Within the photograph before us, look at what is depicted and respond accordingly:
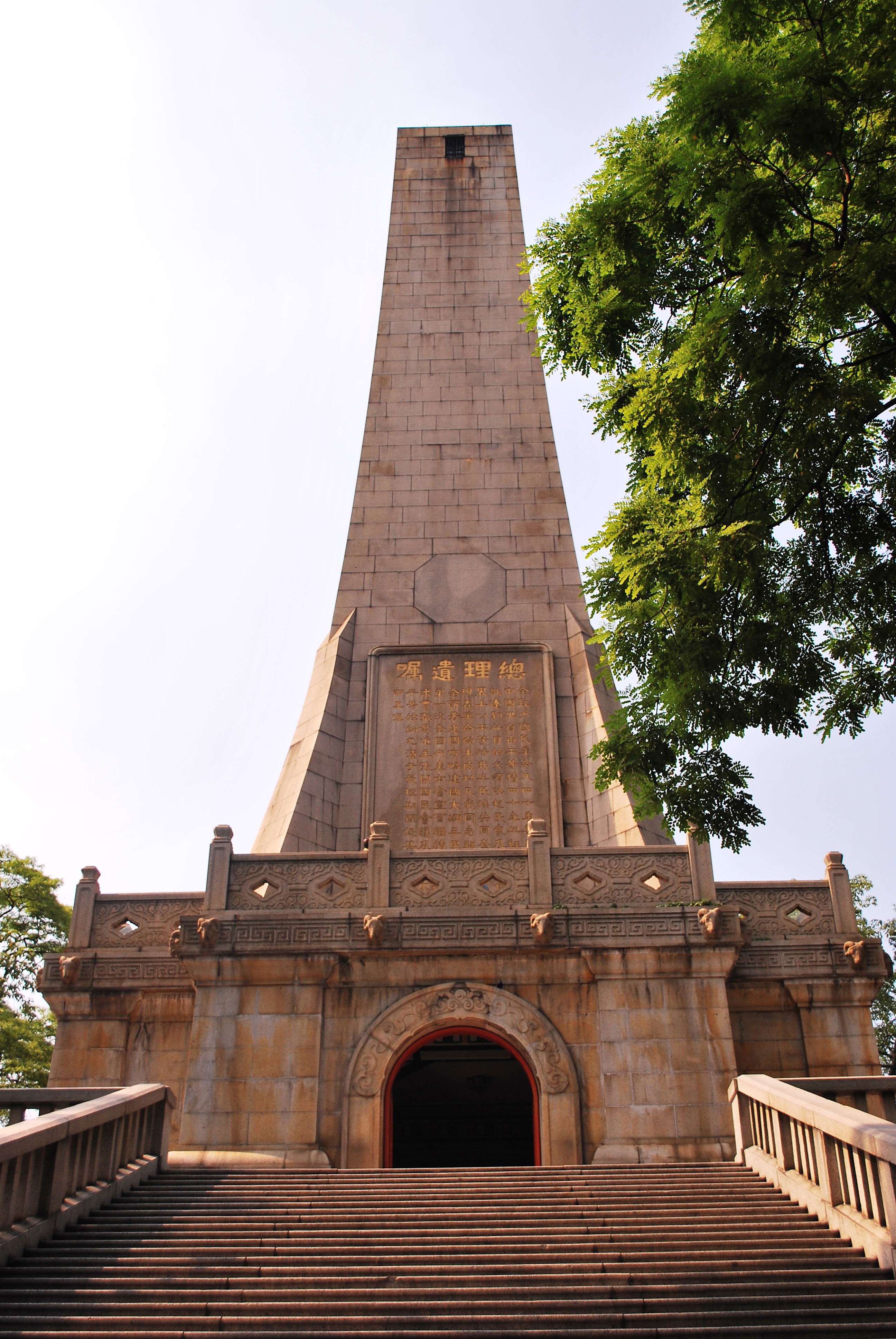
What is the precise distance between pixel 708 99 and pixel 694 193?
502mm

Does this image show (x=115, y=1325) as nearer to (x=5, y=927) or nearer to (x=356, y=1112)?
(x=356, y=1112)

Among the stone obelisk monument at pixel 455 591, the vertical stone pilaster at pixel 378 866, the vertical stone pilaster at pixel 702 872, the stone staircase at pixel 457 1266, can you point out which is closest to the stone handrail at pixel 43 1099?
the stone staircase at pixel 457 1266

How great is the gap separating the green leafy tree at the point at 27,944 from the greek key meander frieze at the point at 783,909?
10788 mm

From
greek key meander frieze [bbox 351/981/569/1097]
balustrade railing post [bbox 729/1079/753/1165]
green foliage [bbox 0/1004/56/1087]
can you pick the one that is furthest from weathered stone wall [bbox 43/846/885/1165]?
green foliage [bbox 0/1004/56/1087]

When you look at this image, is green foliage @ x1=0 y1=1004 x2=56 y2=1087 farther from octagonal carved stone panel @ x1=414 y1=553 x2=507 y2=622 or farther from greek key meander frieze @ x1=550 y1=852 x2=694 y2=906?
greek key meander frieze @ x1=550 y1=852 x2=694 y2=906

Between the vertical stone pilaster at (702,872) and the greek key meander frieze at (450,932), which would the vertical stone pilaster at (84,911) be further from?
the vertical stone pilaster at (702,872)

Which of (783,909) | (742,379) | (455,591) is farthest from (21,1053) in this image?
(742,379)

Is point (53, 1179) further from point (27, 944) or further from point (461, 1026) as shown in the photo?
point (27, 944)

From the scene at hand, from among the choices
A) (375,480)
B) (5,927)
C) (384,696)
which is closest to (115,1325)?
(384,696)

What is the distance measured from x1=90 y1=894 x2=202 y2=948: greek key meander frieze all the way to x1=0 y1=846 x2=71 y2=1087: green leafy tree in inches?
264

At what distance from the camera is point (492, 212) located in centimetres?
1541

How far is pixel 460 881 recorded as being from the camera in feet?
31.4

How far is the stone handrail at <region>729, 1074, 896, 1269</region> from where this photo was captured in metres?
4.82

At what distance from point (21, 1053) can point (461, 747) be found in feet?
28.7
